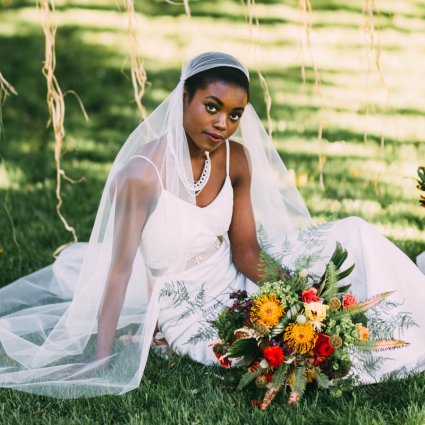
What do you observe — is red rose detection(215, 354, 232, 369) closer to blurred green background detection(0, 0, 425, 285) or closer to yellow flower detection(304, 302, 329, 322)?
yellow flower detection(304, 302, 329, 322)

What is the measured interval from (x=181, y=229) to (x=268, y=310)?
71cm

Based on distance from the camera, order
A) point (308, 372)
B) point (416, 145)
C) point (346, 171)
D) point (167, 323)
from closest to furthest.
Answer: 1. point (308, 372)
2. point (167, 323)
3. point (346, 171)
4. point (416, 145)

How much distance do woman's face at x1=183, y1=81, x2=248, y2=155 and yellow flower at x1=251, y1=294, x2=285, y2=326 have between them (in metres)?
0.79

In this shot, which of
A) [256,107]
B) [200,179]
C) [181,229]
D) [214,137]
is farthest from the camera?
[256,107]

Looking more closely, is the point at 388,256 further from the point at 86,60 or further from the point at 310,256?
the point at 86,60

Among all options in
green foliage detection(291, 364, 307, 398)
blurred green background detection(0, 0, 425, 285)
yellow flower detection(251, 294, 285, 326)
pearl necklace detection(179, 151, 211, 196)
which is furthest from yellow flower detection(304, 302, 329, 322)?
blurred green background detection(0, 0, 425, 285)

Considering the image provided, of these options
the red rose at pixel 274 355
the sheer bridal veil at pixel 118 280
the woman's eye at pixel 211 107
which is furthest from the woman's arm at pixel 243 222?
the red rose at pixel 274 355

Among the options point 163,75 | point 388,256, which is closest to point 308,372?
point 388,256

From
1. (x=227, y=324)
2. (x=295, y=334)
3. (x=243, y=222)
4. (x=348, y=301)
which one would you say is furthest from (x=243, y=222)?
(x=295, y=334)

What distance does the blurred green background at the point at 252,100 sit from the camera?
18.4ft

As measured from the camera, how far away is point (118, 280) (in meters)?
3.66

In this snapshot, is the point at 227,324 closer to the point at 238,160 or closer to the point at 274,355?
the point at 274,355

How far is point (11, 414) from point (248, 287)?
1.29 meters

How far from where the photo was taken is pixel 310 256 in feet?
11.3
